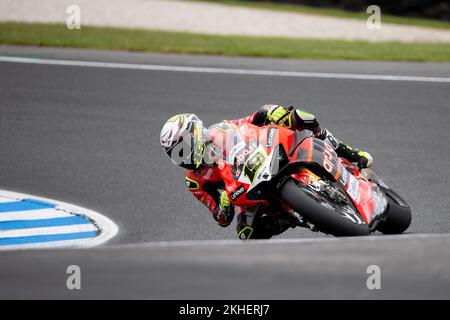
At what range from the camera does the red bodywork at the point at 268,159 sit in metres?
6.64

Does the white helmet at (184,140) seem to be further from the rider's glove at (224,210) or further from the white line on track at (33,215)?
the white line on track at (33,215)

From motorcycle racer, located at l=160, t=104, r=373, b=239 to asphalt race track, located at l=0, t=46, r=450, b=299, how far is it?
3.18ft

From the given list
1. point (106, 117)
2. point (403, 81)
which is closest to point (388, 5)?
point (403, 81)

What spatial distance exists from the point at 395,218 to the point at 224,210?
1.37 meters

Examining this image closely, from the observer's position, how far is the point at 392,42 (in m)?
15.3

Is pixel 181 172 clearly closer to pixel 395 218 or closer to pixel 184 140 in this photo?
pixel 184 140

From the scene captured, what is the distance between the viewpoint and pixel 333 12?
58.4 feet

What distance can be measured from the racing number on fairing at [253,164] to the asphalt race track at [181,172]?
3.43ft

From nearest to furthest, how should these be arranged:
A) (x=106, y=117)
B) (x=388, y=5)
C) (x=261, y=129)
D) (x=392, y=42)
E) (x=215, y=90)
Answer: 1. (x=261, y=129)
2. (x=106, y=117)
3. (x=215, y=90)
4. (x=392, y=42)
5. (x=388, y=5)

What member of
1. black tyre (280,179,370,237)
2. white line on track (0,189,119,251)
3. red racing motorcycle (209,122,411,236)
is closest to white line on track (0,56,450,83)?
white line on track (0,189,119,251)

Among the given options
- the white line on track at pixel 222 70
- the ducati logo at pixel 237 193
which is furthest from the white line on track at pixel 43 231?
the white line on track at pixel 222 70

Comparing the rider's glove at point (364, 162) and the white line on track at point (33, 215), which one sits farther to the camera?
the white line on track at point (33, 215)
